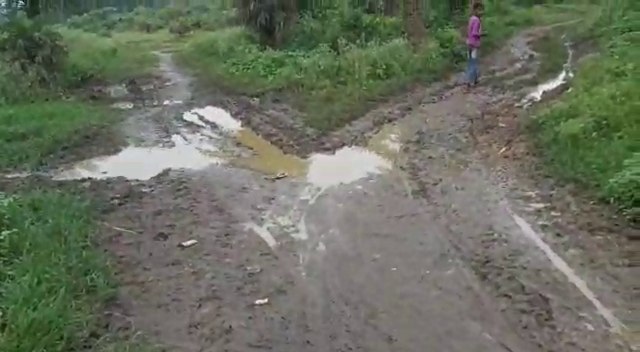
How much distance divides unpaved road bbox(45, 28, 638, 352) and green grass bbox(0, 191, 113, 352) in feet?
0.88

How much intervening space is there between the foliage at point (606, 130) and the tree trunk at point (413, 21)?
6.98 meters

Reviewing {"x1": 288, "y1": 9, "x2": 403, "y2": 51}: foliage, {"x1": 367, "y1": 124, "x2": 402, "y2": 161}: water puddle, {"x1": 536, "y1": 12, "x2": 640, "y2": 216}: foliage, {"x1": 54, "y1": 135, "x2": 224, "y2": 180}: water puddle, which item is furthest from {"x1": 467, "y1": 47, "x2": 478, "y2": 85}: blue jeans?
Result: {"x1": 54, "y1": 135, "x2": 224, "y2": 180}: water puddle

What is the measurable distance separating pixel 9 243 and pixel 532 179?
5.77 m

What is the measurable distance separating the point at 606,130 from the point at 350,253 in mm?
4646

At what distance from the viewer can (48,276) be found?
5.96m

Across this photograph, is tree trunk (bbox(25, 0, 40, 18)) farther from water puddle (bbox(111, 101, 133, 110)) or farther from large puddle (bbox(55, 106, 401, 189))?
large puddle (bbox(55, 106, 401, 189))

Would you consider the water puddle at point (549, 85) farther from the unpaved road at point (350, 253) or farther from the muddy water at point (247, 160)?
the muddy water at point (247, 160)

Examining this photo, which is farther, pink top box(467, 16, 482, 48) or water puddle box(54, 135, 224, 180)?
pink top box(467, 16, 482, 48)

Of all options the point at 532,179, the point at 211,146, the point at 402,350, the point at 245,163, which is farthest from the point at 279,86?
the point at 402,350

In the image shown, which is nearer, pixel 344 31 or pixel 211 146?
pixel 211 146

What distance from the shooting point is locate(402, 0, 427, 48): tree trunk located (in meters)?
19.8

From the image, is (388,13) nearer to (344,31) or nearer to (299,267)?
(344,31)

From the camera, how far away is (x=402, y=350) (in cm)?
528

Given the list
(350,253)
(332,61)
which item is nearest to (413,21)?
(332,61)
